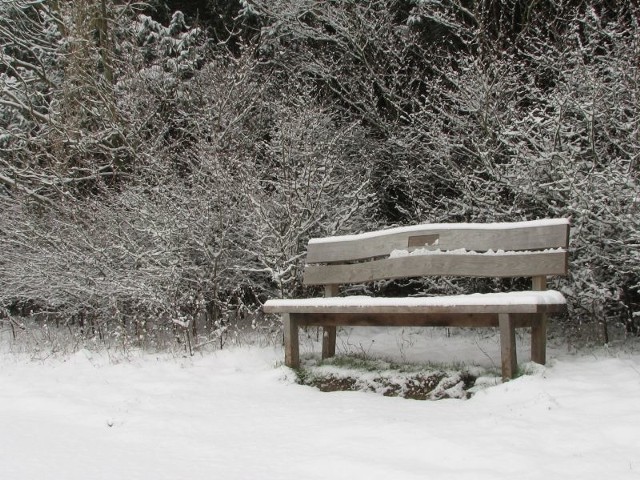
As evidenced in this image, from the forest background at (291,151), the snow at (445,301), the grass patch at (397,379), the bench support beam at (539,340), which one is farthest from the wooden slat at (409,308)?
the forest background at (291,151)

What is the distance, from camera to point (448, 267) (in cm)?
499

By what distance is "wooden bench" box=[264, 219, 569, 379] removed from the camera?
414cm

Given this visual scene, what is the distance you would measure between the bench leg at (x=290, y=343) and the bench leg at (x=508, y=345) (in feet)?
5.31

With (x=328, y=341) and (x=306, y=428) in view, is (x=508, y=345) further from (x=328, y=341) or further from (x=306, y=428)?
(x=328, y=341)

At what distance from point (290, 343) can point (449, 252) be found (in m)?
1.40

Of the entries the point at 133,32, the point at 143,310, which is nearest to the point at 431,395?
the point at 143,310

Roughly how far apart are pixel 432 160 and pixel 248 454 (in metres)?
5.21

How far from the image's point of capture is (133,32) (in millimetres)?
10164

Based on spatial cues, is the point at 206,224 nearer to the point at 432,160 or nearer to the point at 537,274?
the point at 432,160

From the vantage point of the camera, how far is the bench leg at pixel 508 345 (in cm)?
409

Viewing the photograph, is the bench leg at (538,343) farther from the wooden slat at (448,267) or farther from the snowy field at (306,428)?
the wooden slat at (448,267)

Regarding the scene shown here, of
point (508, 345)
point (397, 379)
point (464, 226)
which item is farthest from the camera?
point (464, 226)

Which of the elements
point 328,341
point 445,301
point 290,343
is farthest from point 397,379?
point 328,341

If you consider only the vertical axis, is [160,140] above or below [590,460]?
above
